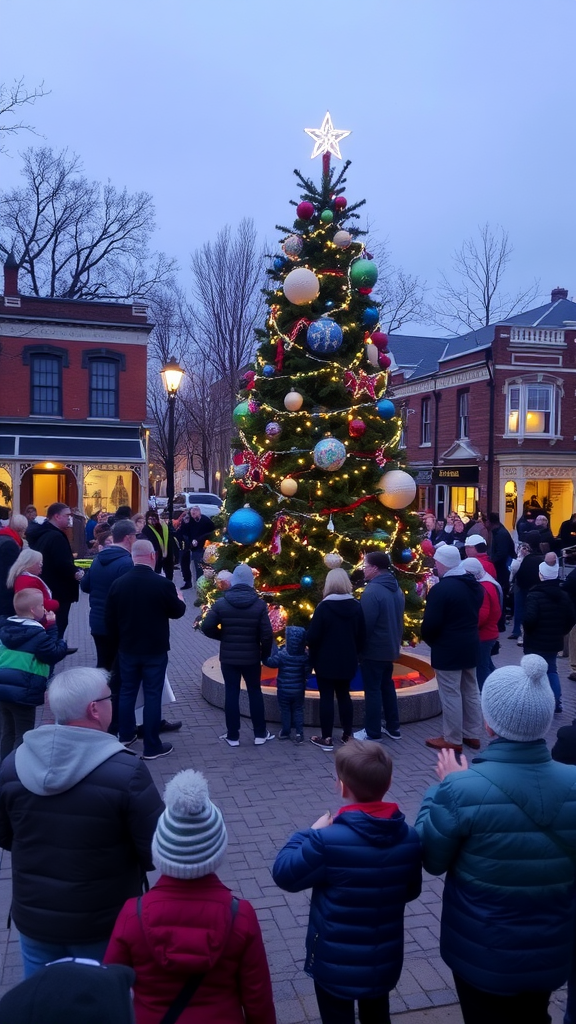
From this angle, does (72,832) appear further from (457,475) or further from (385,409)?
(457,475)

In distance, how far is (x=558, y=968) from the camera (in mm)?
2443

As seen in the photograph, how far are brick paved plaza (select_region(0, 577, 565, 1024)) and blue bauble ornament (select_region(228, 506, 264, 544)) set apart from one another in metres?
2.03

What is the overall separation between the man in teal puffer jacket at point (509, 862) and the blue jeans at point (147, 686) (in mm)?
4383

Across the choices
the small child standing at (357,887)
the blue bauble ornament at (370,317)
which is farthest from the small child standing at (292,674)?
the small child standing at (357,887)

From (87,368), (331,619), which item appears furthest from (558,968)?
(87,368)

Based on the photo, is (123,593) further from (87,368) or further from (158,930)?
(87,368)

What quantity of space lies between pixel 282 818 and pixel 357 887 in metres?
3.19

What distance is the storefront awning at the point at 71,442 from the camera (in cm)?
2531

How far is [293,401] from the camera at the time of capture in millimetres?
8797

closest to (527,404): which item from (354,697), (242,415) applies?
(242,415)

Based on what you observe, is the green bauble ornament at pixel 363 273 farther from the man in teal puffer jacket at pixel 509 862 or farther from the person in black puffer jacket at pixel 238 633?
the man in teal puffer jacket at pixel 509 862

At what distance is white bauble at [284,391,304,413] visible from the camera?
879cm

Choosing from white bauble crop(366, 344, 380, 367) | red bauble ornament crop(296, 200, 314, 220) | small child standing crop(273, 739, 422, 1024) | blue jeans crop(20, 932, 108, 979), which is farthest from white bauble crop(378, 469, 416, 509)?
blue jeans crop(20, 932, 108, 979)

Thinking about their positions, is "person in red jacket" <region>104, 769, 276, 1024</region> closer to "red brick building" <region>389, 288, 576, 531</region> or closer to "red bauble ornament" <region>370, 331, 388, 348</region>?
"red bauble ornament" <region>370, 331, 388, 348</region>
